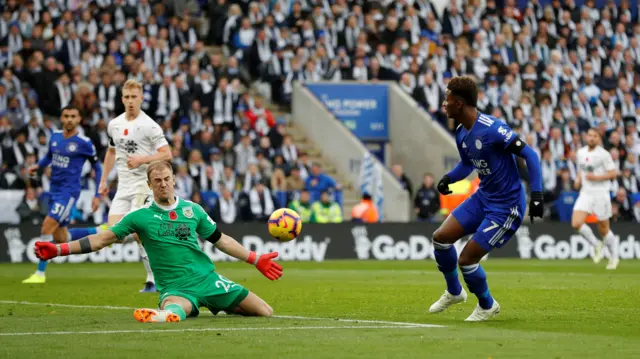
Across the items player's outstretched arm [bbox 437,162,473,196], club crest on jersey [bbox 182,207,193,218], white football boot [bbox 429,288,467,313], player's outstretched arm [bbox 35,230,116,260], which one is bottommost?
white football boot [bbox 429,288,467,313]

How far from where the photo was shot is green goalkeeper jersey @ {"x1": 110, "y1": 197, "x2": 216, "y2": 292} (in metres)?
10.5

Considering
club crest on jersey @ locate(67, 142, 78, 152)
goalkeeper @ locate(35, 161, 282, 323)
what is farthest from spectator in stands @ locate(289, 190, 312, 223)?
goalkeeper @ locate(35, 161, 282, 323)

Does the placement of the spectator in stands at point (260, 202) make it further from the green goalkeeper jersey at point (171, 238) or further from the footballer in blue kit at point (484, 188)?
the green goalkeeper jersey at point (171, 238)

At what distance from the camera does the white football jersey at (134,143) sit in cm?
1560

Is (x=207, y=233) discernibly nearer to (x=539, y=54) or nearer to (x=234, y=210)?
(x=234, y=210)

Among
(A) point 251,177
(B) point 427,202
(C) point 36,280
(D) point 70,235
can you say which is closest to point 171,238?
(C) point 36,280

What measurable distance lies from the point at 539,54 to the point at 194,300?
91.6ft

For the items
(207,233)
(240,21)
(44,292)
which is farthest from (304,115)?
(207,233)

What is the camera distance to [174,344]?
8664 mm

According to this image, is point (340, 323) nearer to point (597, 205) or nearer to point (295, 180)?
point (597, 205)

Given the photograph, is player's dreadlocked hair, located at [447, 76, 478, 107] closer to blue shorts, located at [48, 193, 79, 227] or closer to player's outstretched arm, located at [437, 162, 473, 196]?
player's outstretched arm, located at [437, 162, 473, 196]

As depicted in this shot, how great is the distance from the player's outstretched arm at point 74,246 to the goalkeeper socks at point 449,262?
3098 mm

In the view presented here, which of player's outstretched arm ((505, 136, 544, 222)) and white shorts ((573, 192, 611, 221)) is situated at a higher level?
player's outstretched arm ((505, 136, 544, 222))

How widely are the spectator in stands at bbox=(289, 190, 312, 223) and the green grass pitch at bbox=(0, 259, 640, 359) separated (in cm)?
843
